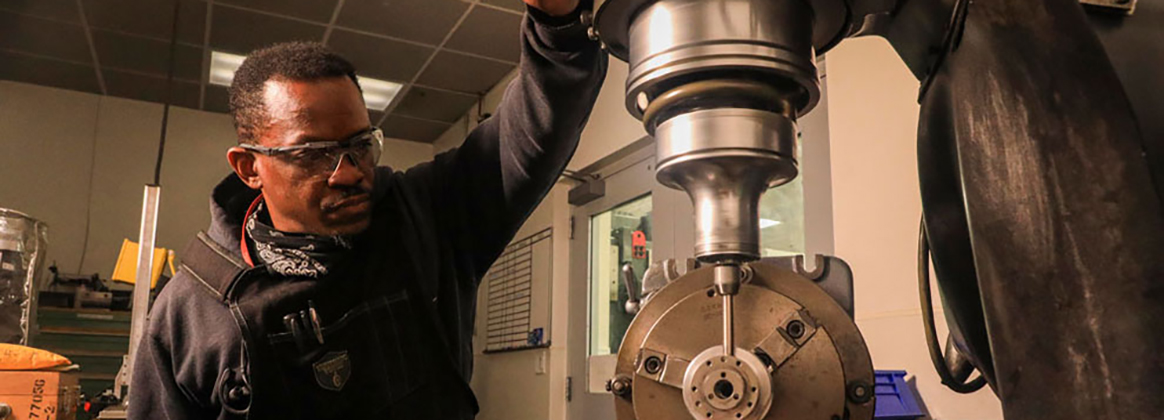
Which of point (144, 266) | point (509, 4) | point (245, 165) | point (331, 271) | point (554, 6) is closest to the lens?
point (554, 6)

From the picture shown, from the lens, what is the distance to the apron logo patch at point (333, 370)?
101 centimetres

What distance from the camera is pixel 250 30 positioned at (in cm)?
402

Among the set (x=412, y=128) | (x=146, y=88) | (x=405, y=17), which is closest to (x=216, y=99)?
(x=146, y=88)

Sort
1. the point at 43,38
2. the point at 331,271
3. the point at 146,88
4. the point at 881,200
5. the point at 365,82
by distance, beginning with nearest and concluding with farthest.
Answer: the point at 331,271 → the point at 881,200 → the point at 43,38 → the point at 365,82 → the point at 146,88

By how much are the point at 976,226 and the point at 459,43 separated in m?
3.94

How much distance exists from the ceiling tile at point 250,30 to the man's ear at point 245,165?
297 cm

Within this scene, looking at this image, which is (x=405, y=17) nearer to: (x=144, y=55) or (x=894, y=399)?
(x=144, y=55)

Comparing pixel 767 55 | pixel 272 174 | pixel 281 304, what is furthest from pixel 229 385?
pixel 767 55

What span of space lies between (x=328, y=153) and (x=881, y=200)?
5.03ft

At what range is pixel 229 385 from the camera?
39.5 inches

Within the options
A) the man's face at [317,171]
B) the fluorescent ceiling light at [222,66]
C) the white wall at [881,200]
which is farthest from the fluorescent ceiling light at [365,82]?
the man's face at [317,171]

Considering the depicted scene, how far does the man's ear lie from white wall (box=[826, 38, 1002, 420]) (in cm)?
149

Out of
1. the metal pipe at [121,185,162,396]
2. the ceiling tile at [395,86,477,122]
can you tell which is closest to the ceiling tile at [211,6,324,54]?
the ceiling tile at [395,86,477,122]

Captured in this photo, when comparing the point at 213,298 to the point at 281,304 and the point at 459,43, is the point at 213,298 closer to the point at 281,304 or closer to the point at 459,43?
the point at 281,304
